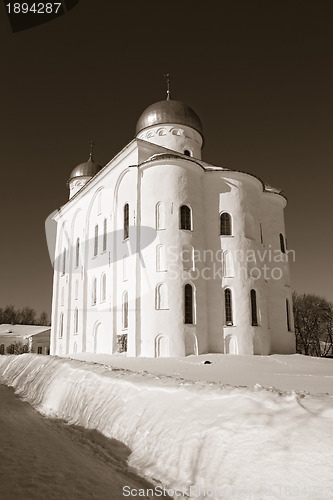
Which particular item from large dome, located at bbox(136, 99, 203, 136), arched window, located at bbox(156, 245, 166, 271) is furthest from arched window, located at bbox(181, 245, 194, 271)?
large dome, located at bbox(136, 99, 203, 136)

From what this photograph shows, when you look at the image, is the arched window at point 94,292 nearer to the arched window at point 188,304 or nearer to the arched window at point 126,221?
the arched window at point 126,221

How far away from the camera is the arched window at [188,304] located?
19.5 metres

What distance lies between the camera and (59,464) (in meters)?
3.99

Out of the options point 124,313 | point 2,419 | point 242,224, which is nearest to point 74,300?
point 124,313

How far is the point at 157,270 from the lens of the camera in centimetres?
1978

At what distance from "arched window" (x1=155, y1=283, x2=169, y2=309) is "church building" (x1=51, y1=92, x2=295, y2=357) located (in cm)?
5

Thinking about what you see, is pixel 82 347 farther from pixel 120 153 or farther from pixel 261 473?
pixel 261 473

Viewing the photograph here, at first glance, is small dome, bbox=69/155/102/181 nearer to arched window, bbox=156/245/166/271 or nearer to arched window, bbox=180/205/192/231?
arched window, bbox=180/205/192/231

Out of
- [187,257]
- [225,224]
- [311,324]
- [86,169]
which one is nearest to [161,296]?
[187,257]

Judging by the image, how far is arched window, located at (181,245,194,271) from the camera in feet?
65.9

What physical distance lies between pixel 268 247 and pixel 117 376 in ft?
64.3

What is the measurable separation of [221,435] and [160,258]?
16.5 meters

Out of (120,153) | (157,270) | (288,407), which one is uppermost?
(120,153)

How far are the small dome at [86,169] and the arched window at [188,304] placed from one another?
2066 centimetres
